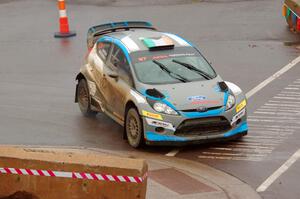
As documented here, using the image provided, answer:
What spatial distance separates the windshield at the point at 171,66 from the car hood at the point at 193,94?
251 mm

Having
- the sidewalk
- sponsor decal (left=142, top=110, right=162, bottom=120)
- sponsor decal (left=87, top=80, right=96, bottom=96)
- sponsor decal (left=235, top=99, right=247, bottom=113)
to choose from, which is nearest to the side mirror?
sponsor decal (left=87, top=80, right=96, bottom=96)

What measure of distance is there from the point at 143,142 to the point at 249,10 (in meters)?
13.3

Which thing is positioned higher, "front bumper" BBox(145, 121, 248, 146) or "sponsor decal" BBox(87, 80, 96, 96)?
"front bumper" BBox(145, 121, 248, 146)

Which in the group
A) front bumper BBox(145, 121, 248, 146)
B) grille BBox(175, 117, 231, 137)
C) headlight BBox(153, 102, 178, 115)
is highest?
headlight BBox(153, 102, 178, 115)

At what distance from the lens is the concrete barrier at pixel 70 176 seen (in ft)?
35.4

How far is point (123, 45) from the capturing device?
16203 mm

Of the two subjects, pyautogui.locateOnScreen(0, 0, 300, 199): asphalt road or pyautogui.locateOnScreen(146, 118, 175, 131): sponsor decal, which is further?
pyautogui.locateOnScreen(0, 0, 300, 199): asphalt road

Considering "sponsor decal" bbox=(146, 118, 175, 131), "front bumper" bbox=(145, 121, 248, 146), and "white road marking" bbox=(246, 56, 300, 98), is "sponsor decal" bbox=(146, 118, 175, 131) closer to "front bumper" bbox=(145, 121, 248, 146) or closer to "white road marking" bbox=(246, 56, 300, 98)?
"front bumper" bbox=(145, 121, 248, 146)

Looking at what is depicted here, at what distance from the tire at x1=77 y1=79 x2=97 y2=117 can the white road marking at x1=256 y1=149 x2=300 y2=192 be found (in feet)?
15.2

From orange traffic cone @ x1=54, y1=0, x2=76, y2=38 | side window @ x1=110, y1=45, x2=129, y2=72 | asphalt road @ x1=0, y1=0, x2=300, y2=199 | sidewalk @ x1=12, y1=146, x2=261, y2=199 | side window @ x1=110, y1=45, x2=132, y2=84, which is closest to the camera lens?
sidewalk @ x1=12, y1=146, x2=261, y2=199

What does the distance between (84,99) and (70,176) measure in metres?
6.28

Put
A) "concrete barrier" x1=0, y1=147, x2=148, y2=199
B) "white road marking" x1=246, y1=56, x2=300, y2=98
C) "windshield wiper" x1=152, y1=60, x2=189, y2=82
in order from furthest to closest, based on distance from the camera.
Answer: "white road marking" x1=246, y1=56, x2=300, y2=98 < "windshield wiper" x1=152, y1=60, x2=189, y2=82 < "concrete barrier" x1=0, y1=147, x2=148, y2=199

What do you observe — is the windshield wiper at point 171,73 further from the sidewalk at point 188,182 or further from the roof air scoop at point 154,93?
the sidewalk at point 188,182

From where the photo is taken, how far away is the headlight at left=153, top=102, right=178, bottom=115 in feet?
47.4
